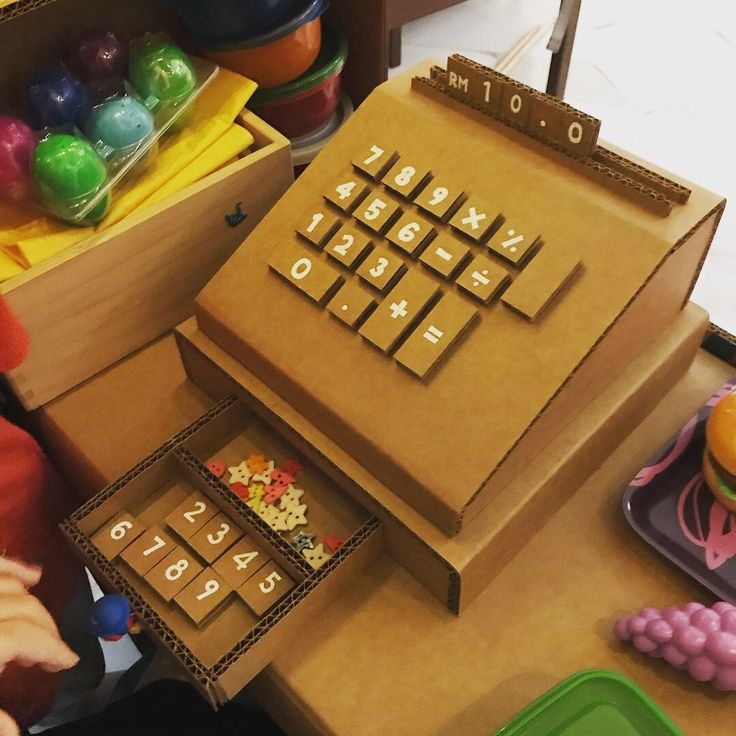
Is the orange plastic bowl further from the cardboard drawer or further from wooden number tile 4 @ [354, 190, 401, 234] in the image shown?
the cardboard drawer

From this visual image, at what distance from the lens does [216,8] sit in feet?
2.74

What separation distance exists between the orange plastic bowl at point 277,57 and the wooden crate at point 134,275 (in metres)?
0.07

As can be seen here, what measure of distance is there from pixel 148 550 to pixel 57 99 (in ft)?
1.50

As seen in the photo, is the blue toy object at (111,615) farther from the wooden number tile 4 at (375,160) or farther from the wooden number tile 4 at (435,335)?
the wooden number tile 4 at (375,160)

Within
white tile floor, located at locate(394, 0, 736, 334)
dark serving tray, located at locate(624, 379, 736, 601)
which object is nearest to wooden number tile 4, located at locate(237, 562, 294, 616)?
dark serving tray, located at locate(624, 379, 736, 601)

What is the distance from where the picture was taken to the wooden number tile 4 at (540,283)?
63 cm

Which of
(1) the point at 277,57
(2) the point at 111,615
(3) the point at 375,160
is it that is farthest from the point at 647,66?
(2) the point at 111,615

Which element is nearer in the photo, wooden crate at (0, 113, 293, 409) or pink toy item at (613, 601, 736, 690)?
pink toy item at (613, 601, 736, 690)

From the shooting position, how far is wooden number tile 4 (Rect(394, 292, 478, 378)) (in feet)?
2.14

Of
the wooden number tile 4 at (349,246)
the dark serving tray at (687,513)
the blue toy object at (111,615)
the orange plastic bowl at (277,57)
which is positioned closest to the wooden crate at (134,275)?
the orange plastic bowl at (277,57)

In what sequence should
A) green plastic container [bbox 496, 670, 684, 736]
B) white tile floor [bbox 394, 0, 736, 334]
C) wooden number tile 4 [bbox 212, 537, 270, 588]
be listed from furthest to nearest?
white tile floor [bbox 394, 0, 736, 334] → wooden number tile 4 [bbox 212, 537, 270, 588] → green plastic container [bbox 496, 670, 684, 736]

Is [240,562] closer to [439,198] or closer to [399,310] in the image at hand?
[399,310]

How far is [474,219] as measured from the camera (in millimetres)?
682

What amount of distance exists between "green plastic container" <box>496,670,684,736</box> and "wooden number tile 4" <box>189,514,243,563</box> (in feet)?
0.91
